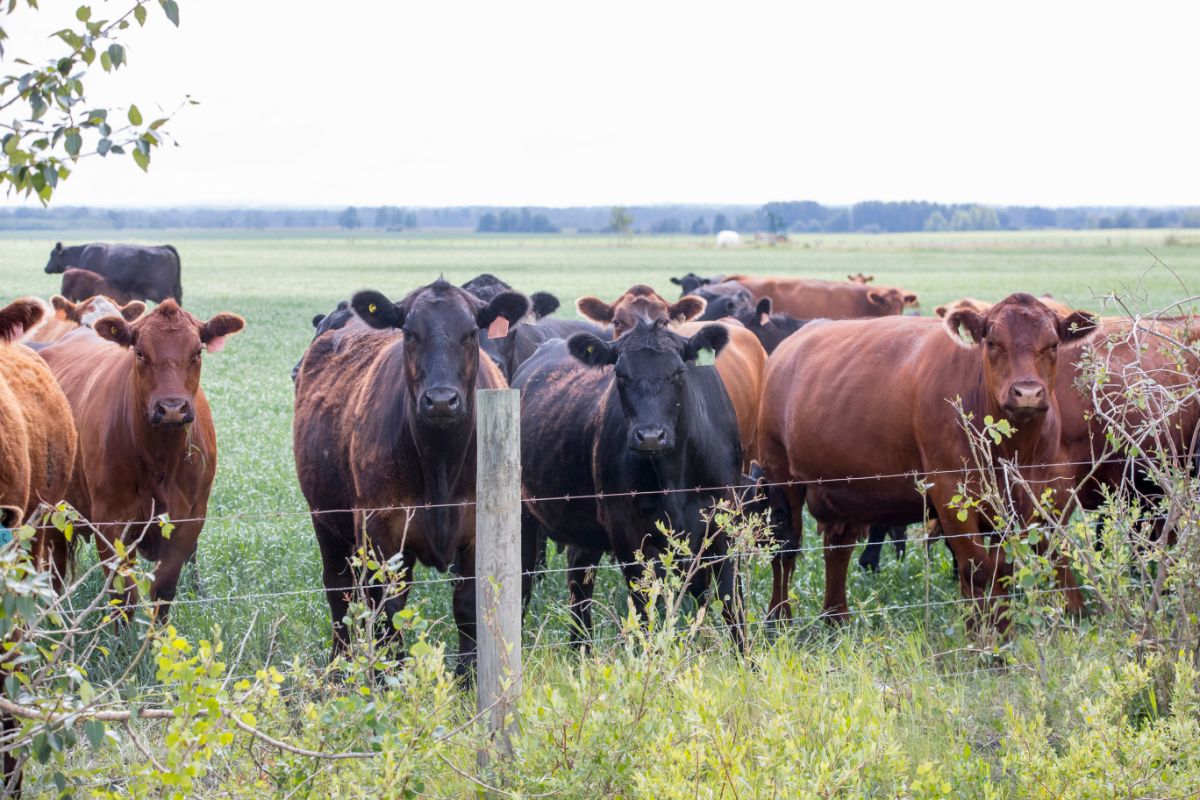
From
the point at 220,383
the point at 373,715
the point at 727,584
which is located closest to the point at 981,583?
the point at 727,584

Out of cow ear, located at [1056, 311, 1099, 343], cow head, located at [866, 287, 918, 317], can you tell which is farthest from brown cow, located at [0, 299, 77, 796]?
cow head, located at [866, 287, 918, 317]

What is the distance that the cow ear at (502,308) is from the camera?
22.5ft

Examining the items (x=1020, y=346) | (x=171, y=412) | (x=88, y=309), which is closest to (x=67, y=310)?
(x=88, y=309)

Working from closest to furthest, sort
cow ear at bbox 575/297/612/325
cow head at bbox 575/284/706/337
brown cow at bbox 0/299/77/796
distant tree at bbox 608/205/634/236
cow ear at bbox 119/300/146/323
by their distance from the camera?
brown cow at bbox 0/299/77/796
cow head at bbox 575/284/706/337
cow ear at bbox 119/300/146/323
cow ear at bbox 575/297/612/325
distant tree at bbox 608/205/634/236

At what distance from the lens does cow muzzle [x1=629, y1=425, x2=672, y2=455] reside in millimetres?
6469

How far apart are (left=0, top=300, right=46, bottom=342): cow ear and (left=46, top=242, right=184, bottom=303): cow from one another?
3647 centimetres

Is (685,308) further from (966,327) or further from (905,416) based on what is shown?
(966,327)

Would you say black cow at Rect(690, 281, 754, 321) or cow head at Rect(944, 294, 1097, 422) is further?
black cow at Rect(690, 281, 754, 321)

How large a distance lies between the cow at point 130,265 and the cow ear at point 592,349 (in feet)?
118

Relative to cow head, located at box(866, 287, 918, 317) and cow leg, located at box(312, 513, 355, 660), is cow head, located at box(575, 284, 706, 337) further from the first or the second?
cow head, located at box(866, 287, 918, 317)

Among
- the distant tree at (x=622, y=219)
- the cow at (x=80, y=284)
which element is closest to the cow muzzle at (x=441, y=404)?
the cow at (x=80, y=284)

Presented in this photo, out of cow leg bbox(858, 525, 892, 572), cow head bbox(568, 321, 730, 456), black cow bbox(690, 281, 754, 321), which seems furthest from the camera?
black cow bbox(690, 281, 754, 321)

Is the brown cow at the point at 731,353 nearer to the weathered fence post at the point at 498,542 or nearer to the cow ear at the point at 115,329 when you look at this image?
the cow ear at the point at 115,329

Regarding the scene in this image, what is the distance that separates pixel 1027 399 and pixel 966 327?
744 mm
